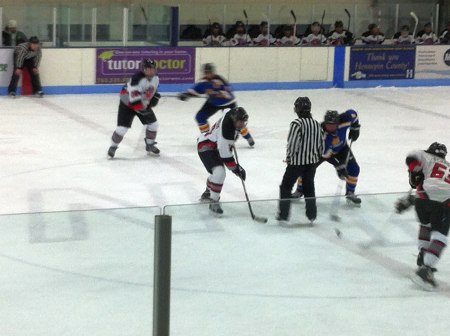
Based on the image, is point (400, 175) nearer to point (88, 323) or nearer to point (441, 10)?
point (88, 323)

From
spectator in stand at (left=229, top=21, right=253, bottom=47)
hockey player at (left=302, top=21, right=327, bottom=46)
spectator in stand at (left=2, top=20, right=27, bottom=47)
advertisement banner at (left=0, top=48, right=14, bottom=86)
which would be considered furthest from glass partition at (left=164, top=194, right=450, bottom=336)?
hockey player at (left=302, top=21, right=327, bottom=46)

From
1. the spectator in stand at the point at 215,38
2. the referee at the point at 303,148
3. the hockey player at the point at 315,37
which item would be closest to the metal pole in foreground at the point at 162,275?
the referee at the point at 303,148

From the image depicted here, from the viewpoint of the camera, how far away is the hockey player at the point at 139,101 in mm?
10109

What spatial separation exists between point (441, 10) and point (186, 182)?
13.3 metres

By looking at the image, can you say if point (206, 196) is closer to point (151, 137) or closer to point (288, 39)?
point (151, 137)

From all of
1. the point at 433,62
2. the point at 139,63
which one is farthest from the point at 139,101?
the point at 433,62

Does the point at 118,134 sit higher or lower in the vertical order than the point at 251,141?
higher

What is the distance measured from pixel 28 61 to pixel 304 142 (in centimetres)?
776

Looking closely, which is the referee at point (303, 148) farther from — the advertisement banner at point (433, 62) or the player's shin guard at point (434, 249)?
the advertisement banner at point (433, 62)

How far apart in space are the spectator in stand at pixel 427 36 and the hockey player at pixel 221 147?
11.5m

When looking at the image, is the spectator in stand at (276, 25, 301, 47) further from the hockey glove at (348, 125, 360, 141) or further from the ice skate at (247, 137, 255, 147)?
the hockey glove at (348, 125, 360, 141)

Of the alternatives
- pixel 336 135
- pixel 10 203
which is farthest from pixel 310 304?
pixel 10 203

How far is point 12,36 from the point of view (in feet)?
49.3

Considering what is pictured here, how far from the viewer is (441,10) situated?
21.2 metres
